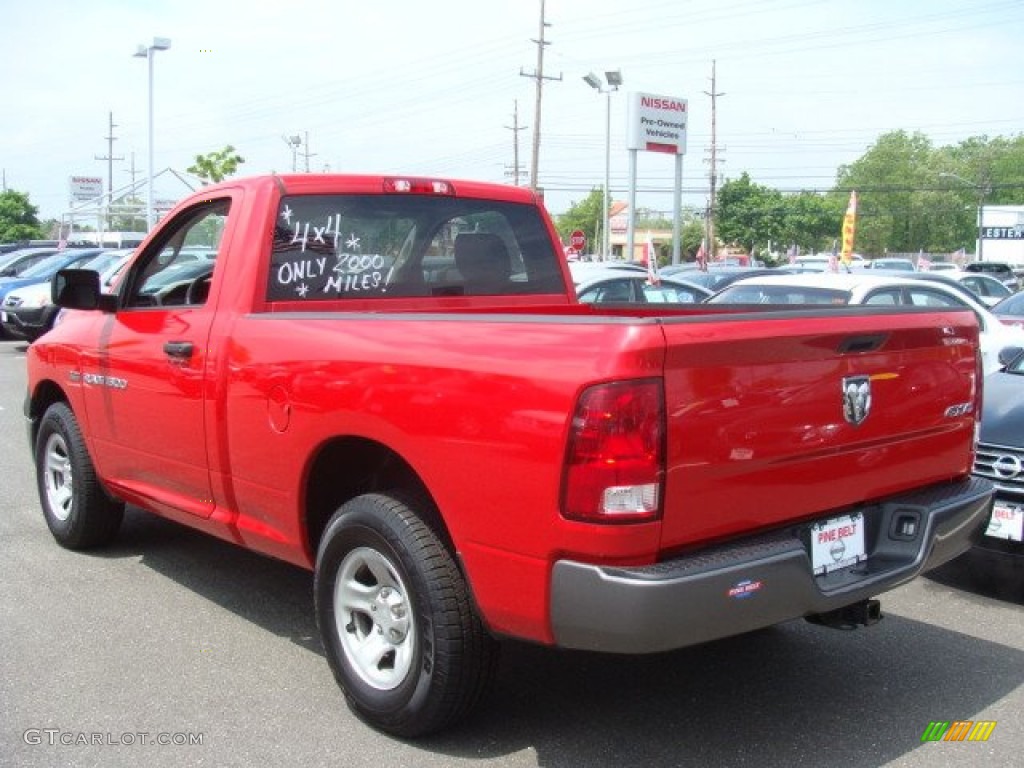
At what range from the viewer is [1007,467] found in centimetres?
500

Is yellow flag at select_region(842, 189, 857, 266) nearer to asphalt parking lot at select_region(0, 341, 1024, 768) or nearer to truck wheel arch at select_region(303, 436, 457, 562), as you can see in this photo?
asphalt parking lot at select_region(0, 341, 1024, 768)

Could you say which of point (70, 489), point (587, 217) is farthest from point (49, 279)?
point (587, 217)

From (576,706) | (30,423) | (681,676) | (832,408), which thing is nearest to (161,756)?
(576,706)

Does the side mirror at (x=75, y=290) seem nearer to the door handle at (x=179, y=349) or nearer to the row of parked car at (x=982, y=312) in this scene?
the door handle at (x=179, y=349)

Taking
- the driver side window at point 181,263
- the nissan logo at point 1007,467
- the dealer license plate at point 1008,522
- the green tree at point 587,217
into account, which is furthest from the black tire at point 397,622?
the green tree at point 587,217

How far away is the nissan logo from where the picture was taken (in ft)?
16.3

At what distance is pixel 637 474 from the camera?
282 cm

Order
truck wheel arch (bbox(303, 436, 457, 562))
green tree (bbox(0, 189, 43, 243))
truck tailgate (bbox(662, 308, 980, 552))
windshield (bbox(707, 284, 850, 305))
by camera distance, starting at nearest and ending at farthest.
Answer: truck tailgate (bbox(662, 308, 980, 552))
truck wheel arch (bbox(303, 436, 457, 562))
windshield (bbox(707, 284, 850, 305))
green tree (bbox(0, 189, 43, 243))

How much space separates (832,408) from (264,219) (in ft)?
8.00

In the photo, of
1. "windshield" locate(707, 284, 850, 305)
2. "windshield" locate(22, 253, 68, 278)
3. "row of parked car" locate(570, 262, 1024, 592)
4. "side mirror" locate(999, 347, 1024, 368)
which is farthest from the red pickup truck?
"windshield" locate(22, 253, 68, 278)

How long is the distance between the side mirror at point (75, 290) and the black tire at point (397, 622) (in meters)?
2.10

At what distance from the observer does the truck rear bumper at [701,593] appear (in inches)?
111

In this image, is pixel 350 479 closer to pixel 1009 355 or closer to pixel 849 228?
pixel 1009 355

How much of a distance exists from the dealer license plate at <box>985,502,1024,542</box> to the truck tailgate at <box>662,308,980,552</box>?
51.7 inches
